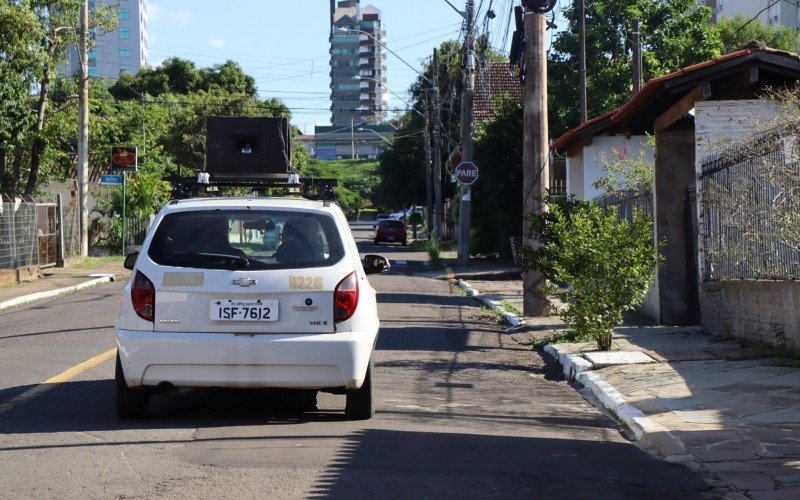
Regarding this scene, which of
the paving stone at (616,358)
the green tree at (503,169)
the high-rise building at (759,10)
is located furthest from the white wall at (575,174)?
the high-rise building at (759,10)

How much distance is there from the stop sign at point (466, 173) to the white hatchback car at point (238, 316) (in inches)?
887

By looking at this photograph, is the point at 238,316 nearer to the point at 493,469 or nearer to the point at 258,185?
the point at 493,469

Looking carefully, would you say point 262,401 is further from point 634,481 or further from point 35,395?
point 634,481

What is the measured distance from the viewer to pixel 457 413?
8812 mm

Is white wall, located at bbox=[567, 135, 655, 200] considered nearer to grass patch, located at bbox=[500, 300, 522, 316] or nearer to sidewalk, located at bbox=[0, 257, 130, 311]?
grass patch, located at bbox=[500, 300, 522, 316]

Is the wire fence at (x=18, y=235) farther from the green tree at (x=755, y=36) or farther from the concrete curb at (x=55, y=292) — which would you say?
the green tree at (x=755, y=36)

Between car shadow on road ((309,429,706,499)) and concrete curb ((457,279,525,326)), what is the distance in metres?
9.36

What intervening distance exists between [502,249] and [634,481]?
29.7 meters

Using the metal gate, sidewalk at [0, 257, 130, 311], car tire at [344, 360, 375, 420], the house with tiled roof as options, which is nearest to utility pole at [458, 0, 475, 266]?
sidewalk at [0, 257, 130, 311]

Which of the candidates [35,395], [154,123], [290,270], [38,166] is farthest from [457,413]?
[154,123]

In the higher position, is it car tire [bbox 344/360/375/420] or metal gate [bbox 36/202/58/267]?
metal gate [bbox 36/202/58/267]

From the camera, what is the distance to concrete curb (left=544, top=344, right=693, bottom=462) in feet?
23.8

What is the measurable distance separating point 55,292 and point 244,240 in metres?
16.4

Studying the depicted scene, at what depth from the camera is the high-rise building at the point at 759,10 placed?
244ft
